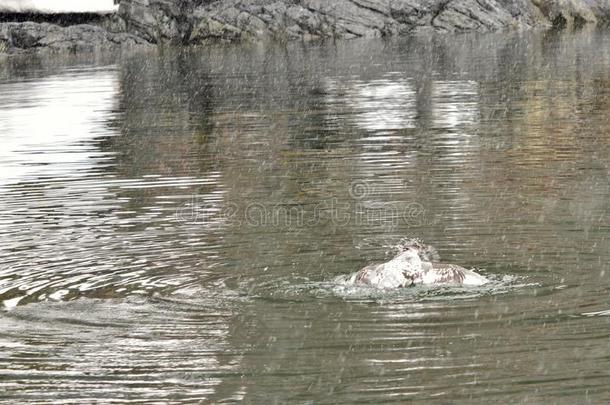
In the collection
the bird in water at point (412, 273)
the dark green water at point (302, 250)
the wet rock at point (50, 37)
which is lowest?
the dark green water at point (302, 250)

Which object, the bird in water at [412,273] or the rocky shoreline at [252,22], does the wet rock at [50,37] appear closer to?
the rocky shoreline at [252,22]

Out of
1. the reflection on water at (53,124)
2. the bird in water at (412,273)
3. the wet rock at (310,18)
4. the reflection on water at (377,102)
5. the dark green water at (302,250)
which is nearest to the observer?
the dark green water at (302,250)

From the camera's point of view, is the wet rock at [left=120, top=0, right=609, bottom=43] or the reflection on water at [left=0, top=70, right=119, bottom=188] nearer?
the reflection on water at [left=0, top=70, right=119, bottom=188]

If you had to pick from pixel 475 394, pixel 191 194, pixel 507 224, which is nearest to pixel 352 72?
pixel 191 194

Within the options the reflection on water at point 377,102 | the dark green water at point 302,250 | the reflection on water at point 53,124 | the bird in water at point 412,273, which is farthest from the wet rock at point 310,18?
the bird in water at point 412,273

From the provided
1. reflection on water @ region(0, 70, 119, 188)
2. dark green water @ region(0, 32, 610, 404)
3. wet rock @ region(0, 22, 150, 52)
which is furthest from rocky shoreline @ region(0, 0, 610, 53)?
dark green water @ region(0, 32, 610, 404)

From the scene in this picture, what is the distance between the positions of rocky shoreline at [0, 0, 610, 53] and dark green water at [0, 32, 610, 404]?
106ft

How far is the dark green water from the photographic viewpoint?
9148 mm

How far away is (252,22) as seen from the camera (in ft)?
209

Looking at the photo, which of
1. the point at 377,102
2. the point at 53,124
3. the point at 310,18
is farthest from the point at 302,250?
the point at 310,18

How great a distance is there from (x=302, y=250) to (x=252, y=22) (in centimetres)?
5107

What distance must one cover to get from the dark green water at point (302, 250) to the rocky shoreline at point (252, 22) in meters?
32.4

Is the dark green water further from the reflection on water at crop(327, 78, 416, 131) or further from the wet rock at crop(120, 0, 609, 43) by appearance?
the wet rock at crop(120, 0, 609, 43)

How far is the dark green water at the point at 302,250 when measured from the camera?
915cm
